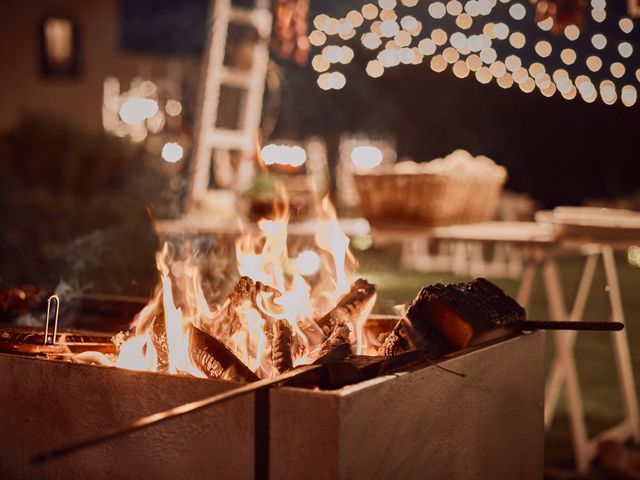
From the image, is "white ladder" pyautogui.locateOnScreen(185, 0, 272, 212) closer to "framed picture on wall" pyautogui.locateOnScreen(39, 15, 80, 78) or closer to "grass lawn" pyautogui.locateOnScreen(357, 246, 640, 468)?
"grass lawn" pyautogui.locateOnScreen(357, 246, 640, 468)

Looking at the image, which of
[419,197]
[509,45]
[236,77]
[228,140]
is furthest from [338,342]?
[236,77]

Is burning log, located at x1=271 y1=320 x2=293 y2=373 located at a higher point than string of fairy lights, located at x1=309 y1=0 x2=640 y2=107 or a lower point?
lower

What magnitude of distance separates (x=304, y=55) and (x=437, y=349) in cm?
496

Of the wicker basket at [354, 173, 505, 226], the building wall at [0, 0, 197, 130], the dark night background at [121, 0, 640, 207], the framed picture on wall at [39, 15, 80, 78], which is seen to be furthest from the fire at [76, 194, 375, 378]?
the framed picture on wall at [39, 15, 80, 78]

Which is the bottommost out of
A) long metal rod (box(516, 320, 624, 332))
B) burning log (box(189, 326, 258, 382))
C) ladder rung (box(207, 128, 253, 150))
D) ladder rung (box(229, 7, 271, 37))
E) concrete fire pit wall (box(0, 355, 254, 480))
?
concrete fire pit wall (box(0, 355, 254, 480))

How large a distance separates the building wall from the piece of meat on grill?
1090cm

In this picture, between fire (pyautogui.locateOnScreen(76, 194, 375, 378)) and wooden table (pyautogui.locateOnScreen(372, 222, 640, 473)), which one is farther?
wooden table (pyautogui.locateOnScreen(372, 222, 640, 473))

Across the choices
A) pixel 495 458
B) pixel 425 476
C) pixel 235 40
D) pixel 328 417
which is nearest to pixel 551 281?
pixel 495 458

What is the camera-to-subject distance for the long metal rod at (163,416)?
4.61 ft

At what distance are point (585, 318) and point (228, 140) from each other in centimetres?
372

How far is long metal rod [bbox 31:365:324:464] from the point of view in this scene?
4.61 feet

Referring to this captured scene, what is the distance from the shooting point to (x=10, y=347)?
92.2 inches

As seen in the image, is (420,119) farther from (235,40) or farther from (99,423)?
(99,423)

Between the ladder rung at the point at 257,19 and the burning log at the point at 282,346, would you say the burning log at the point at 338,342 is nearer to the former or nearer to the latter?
the burning log at the point at 282,346
